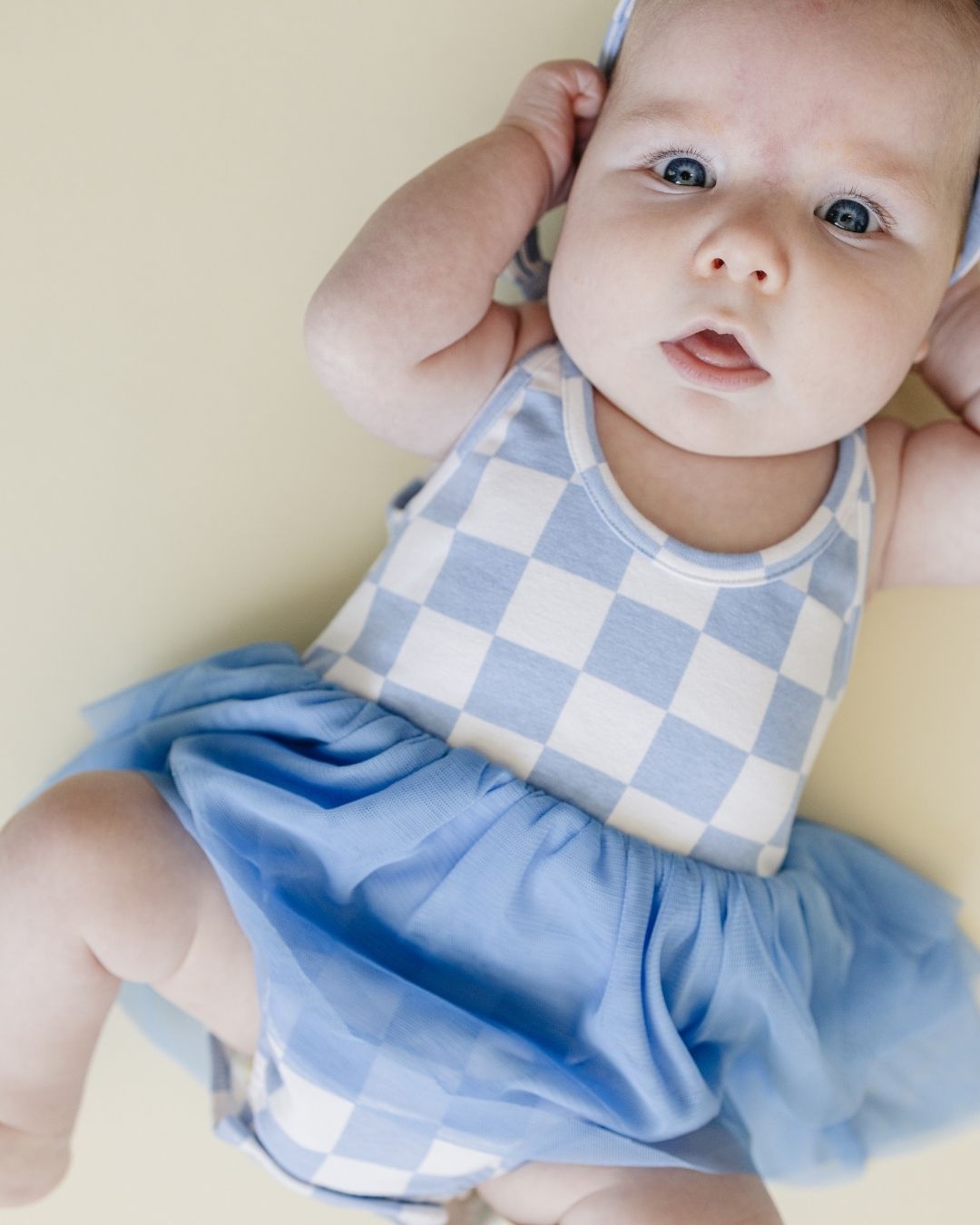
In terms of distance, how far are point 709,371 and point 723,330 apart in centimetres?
4

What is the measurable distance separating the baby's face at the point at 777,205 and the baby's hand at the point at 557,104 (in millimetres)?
51

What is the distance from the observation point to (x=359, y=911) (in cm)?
99

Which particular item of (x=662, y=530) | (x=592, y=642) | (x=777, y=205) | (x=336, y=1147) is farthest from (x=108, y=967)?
(x=777, y=205)

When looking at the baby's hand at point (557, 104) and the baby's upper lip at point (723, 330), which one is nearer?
the baby's upper lip at point (723, 330)

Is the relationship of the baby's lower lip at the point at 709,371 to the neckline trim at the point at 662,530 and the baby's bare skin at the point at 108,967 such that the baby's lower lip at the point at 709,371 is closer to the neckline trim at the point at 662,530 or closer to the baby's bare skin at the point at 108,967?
the neckline trim at the point at 662,530

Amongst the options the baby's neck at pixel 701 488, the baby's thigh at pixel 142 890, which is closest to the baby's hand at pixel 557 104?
the baby's neck at pixel 701 488

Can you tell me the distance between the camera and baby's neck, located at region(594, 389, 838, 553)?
1.02m

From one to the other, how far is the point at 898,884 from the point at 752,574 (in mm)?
371

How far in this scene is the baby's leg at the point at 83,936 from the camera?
36.1 inches

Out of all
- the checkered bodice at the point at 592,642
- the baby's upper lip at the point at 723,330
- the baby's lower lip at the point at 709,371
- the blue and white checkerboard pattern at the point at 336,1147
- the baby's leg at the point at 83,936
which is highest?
the baby's upper lip at the point at 723,330

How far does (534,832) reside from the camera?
0.95 metres

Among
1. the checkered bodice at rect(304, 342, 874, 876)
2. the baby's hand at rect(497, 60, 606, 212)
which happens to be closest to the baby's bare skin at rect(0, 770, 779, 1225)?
the checkered bodice at rect(304, 342, 874, 876)

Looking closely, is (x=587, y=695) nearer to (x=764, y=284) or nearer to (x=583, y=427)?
(x=583, y=427)

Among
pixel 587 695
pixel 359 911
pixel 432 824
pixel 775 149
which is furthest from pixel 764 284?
pixel 359 911
